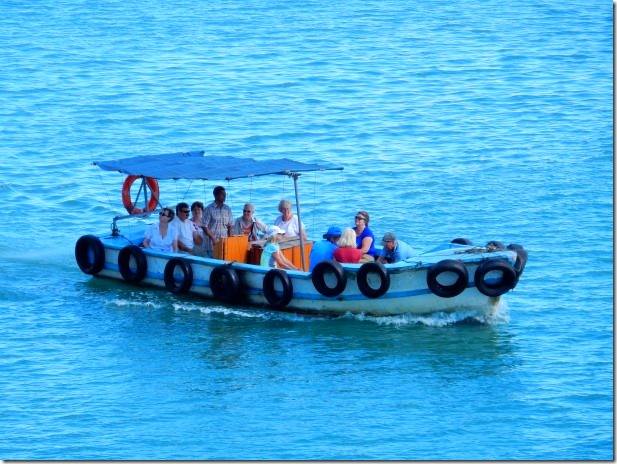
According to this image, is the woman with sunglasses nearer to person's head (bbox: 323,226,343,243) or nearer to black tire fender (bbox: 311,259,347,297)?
person's head (bbox: 323,226,343,243)

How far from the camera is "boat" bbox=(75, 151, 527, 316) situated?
65.5 ft

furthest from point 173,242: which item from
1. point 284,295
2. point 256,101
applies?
point 256,101

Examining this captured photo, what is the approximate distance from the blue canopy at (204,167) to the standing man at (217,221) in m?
0.66

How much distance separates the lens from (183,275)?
22.0 m

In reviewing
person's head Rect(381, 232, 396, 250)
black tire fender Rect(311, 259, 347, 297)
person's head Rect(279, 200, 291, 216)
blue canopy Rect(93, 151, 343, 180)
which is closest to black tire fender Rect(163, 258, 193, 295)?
blue canopy Rect(93, 151, 343, 180)

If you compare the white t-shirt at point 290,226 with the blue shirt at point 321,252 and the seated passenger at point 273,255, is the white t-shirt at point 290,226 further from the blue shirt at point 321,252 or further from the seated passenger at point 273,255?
the blue shirt at point 321,252

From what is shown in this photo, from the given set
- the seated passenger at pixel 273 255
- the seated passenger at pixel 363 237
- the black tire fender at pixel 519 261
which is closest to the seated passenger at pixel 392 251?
the seated passenger at pixel 363 237

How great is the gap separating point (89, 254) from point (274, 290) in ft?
13.7

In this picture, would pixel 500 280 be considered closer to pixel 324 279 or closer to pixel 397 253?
pixel 397 253

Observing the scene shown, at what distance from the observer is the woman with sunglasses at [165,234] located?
2259 centimetres

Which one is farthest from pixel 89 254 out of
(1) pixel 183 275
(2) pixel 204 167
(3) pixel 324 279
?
(3) pixel 324 279

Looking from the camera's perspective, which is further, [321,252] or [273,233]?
[273,233]

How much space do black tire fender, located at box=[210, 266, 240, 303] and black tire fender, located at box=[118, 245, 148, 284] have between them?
1.61 meters

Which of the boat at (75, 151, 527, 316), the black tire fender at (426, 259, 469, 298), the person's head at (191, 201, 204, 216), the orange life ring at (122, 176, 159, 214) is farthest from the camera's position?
the orange life ring at (122, 176, 159, 214)
